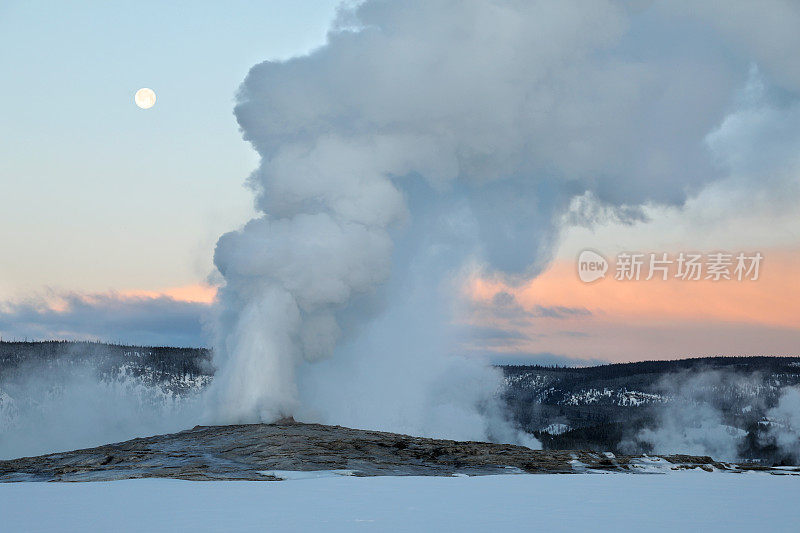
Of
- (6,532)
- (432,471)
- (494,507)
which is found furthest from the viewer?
(432,471)

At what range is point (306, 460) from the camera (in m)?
38.8

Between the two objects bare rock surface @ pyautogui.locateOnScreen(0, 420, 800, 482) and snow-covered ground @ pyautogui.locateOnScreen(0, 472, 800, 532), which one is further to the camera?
bare rock surface @ pyautogui.locateOnScreen(0, 420, 800, 482)

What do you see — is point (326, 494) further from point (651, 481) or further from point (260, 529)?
point (651, 481)

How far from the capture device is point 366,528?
1956 centimetres

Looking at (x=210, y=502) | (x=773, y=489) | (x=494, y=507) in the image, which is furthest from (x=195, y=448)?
(x=773, y=489)

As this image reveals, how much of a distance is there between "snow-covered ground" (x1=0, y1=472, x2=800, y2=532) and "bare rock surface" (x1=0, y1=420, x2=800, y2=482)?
3.72 m

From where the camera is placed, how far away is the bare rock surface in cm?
3631

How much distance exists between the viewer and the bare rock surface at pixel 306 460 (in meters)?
36.3

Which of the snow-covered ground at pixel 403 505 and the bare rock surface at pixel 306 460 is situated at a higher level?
the bare rock surface at pixel 306 460

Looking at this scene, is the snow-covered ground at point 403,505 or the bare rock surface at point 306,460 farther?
the bare rock surface at point 306,460

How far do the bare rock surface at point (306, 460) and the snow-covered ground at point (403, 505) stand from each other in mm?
3721

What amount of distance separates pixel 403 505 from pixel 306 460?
1562cm

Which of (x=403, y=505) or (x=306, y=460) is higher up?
(x=306, y=460)

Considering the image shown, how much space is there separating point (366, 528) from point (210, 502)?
6.64 metres
